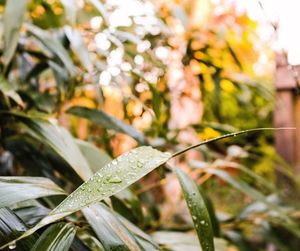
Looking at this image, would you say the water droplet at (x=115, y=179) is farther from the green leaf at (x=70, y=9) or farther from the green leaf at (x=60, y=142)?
the green leaf at (x=70, y=9)

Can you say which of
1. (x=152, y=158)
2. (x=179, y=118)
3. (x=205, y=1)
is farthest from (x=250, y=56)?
(x=152, y=158)

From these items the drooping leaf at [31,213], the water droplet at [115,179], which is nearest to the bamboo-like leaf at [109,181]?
the water droplet at [115,179]

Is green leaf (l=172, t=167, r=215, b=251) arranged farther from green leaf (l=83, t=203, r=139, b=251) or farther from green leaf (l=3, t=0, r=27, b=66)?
green leaf (l=3, t=0, r=27, b=66)

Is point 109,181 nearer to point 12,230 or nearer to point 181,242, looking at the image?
point 12,230

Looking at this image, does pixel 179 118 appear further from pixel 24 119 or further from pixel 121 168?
pixel 121 168

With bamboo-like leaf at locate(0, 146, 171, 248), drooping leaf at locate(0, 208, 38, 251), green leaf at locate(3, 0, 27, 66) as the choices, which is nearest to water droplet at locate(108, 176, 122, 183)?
bamboo-like leaf at locate(0, 146, 171, 248)
